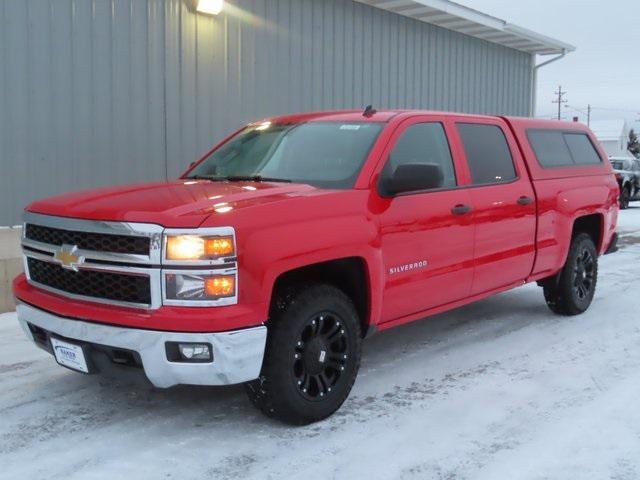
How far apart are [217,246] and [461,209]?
2140mm

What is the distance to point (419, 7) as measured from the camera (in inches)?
446

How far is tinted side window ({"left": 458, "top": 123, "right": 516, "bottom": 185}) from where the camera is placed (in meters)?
5.35

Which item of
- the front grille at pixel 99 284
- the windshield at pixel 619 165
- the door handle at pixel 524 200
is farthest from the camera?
the windshield at pixel 619 165

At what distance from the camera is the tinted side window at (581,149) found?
685cm

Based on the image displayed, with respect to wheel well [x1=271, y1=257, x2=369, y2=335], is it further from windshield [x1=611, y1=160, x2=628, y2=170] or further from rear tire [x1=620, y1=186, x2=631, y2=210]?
windshield [x1=611, y1=160, x2=628, y2=170]

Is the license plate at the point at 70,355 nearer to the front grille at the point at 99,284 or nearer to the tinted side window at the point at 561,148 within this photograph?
the front grille at the point at 99,284

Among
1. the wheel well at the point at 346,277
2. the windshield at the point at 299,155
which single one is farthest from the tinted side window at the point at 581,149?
the wheel well at the point at 346,277

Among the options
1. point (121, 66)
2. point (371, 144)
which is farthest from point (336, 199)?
point (121, 66)

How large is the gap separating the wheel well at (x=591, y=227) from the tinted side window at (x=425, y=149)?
232cm

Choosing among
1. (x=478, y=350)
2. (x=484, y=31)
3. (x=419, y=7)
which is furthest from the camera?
(x=484, y=31)

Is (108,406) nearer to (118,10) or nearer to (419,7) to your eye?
(118,10)

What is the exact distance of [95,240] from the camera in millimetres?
3709

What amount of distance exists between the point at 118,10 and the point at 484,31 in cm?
784

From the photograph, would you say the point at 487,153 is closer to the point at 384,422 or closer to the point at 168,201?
the point at 384,422
